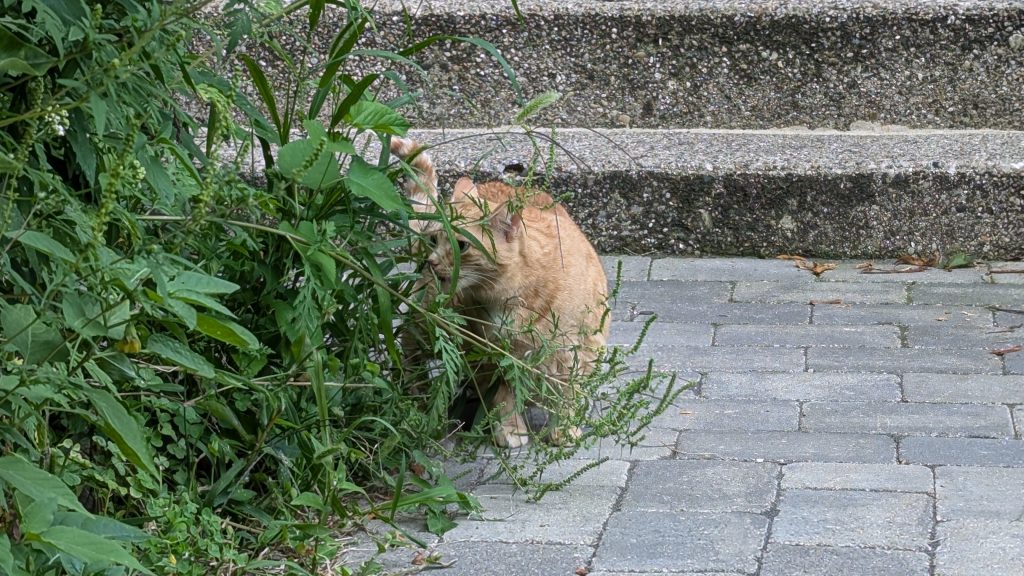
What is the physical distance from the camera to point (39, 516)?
194cm

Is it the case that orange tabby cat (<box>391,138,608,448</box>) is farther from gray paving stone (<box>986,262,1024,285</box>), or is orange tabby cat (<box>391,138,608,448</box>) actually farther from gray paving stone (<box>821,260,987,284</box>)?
gray paving stone (<box>986,262,1024,285</box>)

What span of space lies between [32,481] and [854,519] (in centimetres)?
183

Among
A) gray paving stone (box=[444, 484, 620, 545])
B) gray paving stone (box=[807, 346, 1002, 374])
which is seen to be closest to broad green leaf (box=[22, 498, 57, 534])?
gray paving stone (box=[444, 484, 620, 545])

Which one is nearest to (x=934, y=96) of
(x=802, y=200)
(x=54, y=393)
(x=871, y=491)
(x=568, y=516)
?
(x=802, y=200)

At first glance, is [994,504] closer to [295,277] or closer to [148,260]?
→ [295,277]

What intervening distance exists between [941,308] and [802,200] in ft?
2.85

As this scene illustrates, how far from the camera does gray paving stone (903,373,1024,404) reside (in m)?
3.81

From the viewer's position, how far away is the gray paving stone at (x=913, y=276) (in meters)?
5.08

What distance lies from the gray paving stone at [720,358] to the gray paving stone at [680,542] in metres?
1.22

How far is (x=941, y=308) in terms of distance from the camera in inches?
186

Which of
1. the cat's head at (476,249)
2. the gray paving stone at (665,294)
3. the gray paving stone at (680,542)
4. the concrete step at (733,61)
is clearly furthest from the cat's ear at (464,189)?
the concrete step at (733,61)

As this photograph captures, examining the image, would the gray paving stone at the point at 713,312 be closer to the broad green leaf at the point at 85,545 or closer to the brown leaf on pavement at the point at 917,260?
the brown leaf on pavement at the point at 917,260

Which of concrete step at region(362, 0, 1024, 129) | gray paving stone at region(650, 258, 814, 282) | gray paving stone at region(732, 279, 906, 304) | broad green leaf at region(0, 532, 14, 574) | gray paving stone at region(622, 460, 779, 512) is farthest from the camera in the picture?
concrete step at region(362, 0, 1024, 129)

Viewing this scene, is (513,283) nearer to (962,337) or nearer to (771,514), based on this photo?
(771,514)
